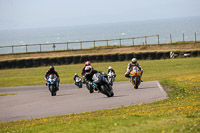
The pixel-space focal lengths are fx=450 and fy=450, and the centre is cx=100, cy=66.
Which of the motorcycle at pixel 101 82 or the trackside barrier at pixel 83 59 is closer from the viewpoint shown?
the motorcycle at pixel 101 82

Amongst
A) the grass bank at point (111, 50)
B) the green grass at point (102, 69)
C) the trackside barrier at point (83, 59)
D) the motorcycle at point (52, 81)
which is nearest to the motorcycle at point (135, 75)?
the motorcycle at point (52, 81)

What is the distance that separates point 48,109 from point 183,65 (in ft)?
82.0

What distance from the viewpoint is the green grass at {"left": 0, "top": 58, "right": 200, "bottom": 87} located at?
35656 mm

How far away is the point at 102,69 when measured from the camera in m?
40.8

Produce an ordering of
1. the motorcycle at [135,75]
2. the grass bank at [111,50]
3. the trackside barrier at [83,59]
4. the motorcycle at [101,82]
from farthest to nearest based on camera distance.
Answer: the grass bank at [111,50]
the trackside barrier at [83,59]
the motorcycle at [135,75]
the motorcycle at [101,82]

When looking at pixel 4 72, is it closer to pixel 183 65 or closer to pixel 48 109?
pixel 183 65

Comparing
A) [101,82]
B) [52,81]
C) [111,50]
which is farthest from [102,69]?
[101,82]

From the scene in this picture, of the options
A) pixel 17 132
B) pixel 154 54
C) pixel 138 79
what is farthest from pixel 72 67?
pixel 17 132

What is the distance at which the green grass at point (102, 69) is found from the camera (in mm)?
35656

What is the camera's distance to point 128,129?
29.8 ft

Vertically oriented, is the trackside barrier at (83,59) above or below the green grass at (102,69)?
above

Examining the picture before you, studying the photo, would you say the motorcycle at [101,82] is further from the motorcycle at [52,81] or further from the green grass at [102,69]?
the green grass at [102,69]

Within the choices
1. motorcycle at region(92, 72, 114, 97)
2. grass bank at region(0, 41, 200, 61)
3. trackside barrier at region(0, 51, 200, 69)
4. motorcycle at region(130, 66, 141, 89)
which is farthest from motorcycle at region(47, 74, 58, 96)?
grass bank at region(0, 41, 200, 61)

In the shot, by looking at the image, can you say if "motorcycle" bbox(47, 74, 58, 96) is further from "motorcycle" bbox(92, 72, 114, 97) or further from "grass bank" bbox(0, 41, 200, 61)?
"grass bank" bbox(0, 41, 200, 61)
